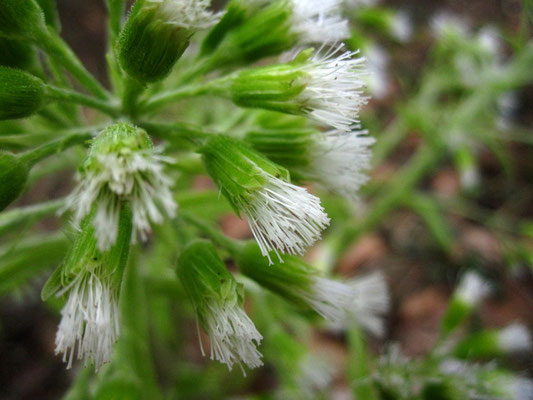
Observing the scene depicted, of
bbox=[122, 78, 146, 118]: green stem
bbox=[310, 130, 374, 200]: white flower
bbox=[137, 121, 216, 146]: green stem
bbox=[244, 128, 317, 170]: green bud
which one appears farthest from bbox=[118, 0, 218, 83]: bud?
bbox=[310, 130, 374, 200]: white flower

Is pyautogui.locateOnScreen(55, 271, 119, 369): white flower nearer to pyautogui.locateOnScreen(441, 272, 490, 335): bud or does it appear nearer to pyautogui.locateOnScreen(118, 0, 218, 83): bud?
pyautogui.locateOnScreen(118, 0, 218, 83): bud

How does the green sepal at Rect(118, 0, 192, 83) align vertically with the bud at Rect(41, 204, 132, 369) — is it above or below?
above

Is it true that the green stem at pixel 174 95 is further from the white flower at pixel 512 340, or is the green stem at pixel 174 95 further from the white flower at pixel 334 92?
the white flower at pixel 512 340

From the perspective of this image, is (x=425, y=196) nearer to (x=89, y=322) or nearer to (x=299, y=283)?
(x=299, y=283)

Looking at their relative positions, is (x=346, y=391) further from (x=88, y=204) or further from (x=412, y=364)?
(x=88, y=204)

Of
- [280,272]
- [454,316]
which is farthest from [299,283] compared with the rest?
[454,316]

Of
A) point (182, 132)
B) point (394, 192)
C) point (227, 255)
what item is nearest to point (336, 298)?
point (227, 255)
